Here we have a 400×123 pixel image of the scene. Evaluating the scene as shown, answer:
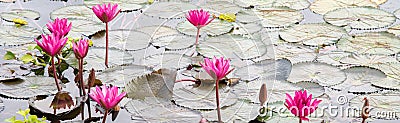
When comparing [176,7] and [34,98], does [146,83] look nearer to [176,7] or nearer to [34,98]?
[34,98]

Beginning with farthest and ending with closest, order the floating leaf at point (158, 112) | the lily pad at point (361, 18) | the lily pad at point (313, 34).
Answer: the lily pad at point (361, 18)
the lily pad at point (313, 34)
the floating leaf at point (158, 112)

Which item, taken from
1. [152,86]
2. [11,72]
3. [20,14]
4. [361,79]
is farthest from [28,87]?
[361,79]

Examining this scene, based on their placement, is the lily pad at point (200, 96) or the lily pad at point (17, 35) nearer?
the lily pad at point (200, 96)

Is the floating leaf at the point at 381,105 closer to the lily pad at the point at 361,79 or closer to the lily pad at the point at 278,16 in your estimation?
the lily pad at the point at 361,79

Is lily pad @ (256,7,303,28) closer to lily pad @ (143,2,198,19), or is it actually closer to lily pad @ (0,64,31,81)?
lily pad @ (143,2,198,19)

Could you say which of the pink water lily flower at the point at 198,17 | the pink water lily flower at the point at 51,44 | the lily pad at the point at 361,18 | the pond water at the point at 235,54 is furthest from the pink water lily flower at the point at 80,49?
the lily pad at the point at 361,18

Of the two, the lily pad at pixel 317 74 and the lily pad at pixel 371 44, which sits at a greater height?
the lily pad at pixel 371 44

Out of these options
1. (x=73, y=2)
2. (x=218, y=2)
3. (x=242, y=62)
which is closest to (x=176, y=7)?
(x=218, y=2)

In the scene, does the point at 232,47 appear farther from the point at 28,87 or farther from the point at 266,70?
the point at 28,87
